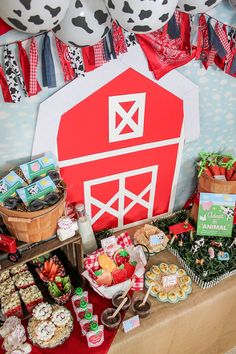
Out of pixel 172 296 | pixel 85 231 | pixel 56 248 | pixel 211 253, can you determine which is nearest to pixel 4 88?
pixel 56 248

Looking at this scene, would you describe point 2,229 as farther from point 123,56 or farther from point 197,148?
point 197,148

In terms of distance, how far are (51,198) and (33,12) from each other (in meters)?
0.78

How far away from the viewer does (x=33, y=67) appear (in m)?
1.45

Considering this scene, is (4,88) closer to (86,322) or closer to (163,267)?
(86,322)

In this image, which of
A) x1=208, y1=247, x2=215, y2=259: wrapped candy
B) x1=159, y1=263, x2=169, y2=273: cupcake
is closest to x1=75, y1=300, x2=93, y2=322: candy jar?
x1=159, y1=263, x2=169, y2=273: cupcake

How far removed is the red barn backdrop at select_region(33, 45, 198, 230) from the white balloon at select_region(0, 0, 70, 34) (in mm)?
483

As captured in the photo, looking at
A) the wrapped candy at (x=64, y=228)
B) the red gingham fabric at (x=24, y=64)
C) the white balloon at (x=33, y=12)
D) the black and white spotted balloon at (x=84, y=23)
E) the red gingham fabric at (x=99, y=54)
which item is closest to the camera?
the white balloon at (x=33, y=12)

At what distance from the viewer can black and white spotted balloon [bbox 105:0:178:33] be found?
44.6 inches

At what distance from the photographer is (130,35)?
159 centimetres

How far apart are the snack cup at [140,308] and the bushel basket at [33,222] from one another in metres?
0.59

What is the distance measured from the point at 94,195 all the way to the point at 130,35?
3.01 feet

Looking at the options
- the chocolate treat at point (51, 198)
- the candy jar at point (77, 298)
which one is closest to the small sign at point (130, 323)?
the candy jar at point (77, 298)

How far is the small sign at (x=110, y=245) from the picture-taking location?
1.94m

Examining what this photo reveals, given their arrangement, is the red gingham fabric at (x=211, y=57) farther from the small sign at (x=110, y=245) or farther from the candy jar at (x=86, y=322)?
the candy jar at (x=86, y=322)
